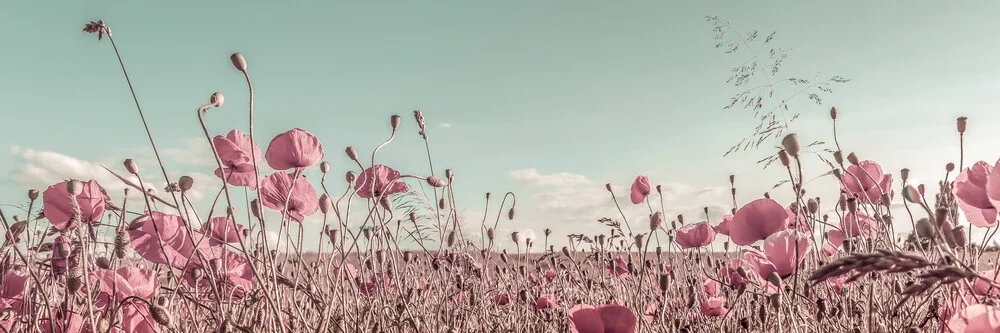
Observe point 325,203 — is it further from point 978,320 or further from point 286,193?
point 978,320

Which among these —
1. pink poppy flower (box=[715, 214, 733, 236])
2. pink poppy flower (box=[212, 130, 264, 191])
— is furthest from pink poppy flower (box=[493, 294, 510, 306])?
pink poppy flower (box=[212, 130, 264, 191])

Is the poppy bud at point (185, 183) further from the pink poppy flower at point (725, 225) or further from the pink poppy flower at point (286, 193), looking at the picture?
the pink poppy flower at point (725, 225)

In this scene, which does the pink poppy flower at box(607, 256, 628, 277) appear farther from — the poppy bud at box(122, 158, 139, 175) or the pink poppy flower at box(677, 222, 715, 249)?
the poppy bud at box(122, 158, 139, 175)

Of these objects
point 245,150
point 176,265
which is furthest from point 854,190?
point 176,265

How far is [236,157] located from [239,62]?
55 cm

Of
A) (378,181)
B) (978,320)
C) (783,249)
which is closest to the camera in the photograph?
(978,320)

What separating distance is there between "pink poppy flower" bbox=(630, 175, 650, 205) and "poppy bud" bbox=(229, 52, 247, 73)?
204cm

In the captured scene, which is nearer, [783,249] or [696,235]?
[783,249]

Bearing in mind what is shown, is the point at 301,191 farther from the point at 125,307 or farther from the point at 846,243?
the point at 846,243

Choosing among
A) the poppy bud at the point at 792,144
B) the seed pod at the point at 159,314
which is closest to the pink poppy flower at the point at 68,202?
the seed pod at the point at 159,314

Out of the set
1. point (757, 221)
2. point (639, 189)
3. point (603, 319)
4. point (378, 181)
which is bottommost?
point (603, 319)

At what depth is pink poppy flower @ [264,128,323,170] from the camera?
1769 millimetres

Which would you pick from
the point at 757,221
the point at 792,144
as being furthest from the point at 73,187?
the point at 757,221

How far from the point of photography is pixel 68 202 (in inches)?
65.7
